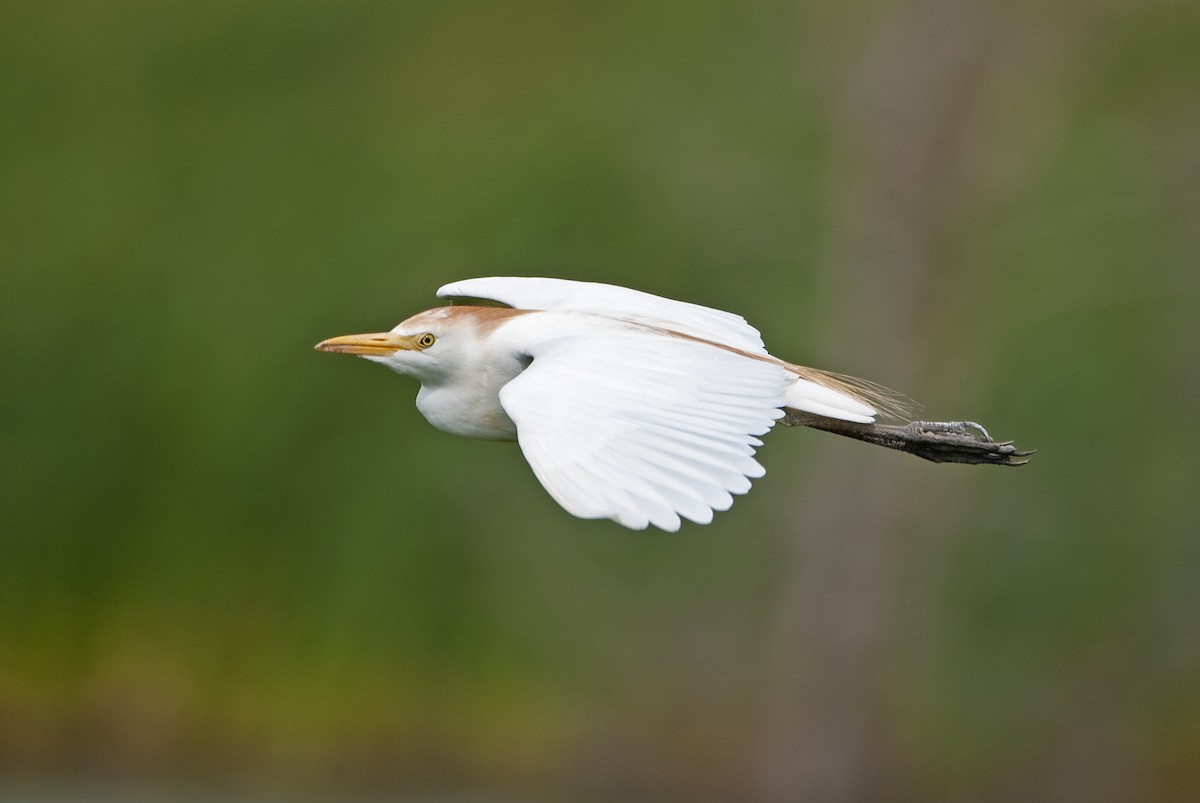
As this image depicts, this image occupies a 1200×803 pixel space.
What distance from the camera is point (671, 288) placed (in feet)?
27.6

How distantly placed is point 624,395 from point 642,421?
0.35ft

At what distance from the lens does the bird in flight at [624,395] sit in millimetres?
2977

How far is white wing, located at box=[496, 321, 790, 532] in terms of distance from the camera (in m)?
2.92

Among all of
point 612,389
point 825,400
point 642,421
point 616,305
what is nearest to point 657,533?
point 616,305

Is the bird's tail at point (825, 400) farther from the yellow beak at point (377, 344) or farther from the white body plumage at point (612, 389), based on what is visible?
the yellow beak at point (377, 344)

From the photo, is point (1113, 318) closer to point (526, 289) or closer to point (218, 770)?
point (218, 770)

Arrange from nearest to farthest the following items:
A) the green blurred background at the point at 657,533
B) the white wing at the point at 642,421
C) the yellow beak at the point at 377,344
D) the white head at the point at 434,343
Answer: the white wing at the point at 642,421 → the white head at the point at 434,343 → the yellow beak at the point at 377,344 → the green blurred background at the point at 657,533

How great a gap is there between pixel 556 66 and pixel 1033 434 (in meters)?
3.58

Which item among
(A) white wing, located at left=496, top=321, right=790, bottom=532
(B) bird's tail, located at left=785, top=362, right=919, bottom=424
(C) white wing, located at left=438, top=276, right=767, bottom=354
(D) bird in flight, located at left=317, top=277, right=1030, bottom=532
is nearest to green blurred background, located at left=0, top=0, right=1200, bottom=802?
(C) white wing, located at left=438, top=276, right=767, bottom=354

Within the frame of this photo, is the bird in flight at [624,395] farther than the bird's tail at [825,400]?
No

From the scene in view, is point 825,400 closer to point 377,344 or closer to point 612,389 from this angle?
point 612,389

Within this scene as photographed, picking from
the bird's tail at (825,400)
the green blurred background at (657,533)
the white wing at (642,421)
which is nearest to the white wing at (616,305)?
the bird's tail at (825,400)

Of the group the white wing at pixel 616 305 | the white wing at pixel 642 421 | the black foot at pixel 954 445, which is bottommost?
the white wing at pixel 642 421

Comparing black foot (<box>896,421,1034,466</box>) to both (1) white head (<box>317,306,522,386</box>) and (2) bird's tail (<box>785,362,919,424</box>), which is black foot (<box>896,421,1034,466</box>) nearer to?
(2) bird's tail (<box>785,362,919,424</box>)
